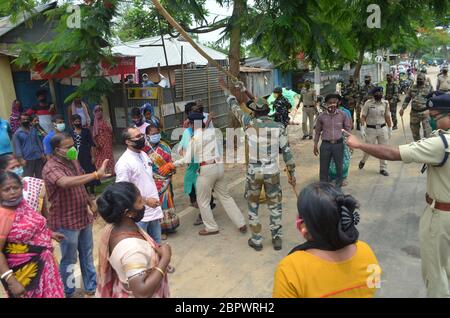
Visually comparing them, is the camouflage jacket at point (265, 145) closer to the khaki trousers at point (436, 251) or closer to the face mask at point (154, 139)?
the face mask at point (154, 139)

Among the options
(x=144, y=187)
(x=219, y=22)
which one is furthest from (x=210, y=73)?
(x=144, y=187)

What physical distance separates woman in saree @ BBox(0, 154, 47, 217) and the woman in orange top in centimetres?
228

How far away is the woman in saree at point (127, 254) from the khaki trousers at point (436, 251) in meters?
2.17

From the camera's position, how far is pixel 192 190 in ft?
20.3

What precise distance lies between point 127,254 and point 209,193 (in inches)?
123

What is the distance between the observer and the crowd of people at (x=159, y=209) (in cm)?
191

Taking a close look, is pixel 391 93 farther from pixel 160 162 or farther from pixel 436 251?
pixel 436 251

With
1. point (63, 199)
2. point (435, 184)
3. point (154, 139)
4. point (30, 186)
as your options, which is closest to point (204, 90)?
point (154, 139)

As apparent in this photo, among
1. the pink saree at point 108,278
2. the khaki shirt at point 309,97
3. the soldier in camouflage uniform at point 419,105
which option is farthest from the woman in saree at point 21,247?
the khaki shirt at point 309,97

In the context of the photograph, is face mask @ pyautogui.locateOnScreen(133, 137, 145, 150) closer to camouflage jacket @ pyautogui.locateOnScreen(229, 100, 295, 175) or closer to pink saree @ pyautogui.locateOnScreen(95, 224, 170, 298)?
camouflage jacket @ pyautogui.locateOnScreen(229, 100, 295, 175)

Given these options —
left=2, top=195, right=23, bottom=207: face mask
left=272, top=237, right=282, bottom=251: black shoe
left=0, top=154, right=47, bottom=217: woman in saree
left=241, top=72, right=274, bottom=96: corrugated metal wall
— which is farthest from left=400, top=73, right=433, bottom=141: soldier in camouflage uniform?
left=241, top=72, right=274, bottom=96: corrugated metal wall

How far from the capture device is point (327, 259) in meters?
1.88

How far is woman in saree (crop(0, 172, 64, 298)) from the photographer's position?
2658 millimetres

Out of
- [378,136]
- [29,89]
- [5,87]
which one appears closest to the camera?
[378,136]
